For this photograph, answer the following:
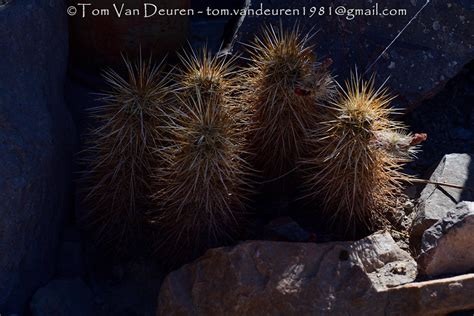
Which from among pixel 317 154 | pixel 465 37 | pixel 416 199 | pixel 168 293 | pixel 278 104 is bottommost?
pixel 168 293

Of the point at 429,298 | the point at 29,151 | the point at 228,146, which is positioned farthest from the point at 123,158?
the point at 429,298

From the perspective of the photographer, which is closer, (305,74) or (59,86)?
(305,74)

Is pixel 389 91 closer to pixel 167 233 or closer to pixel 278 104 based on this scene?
pixel 278 104

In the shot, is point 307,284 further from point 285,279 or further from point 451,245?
point 451,245

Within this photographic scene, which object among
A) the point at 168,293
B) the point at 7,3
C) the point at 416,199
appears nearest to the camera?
the point at 168,293

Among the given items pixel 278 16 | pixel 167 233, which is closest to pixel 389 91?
pixel 278 16

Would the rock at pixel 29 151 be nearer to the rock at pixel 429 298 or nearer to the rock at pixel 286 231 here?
the rock at pixel 286 231
